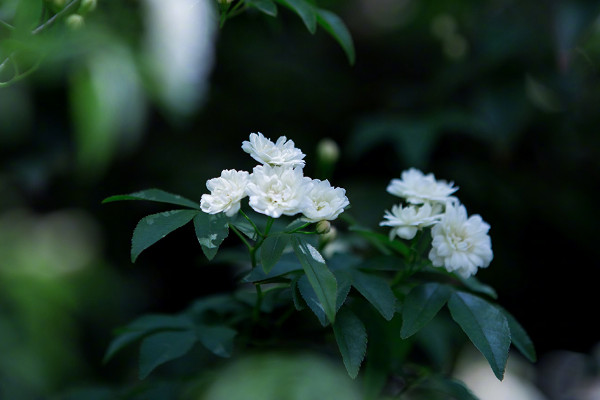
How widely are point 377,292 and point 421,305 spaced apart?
0.05 metres

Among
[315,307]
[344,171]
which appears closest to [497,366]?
[315,307]

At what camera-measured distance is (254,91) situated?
1756mm

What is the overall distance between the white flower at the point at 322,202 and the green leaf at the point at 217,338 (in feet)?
0.60

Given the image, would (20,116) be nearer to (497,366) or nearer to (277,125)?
(277,125)

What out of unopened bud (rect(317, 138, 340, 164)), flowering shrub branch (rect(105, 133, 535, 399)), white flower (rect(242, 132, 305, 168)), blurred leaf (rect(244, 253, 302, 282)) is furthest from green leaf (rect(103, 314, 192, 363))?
unopened bud (rect(317, 138, 340, 164))

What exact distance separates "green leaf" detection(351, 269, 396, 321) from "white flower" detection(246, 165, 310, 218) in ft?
0.37

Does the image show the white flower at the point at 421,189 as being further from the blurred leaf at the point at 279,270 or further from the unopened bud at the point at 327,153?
the unopened bud at the point at 327,153

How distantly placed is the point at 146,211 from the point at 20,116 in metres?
0.40

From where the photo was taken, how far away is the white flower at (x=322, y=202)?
0.54 m

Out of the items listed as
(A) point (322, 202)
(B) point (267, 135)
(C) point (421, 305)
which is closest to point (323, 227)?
(A) point (322, 202)

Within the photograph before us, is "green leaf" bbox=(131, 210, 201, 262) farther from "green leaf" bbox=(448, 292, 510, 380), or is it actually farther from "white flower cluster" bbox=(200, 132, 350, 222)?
"green leaf" bbox=(448, 292, 510, 380)

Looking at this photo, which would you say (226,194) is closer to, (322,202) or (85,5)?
(322,202)

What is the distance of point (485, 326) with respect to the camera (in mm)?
583

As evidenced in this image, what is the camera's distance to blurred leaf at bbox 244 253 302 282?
1.85 ft
